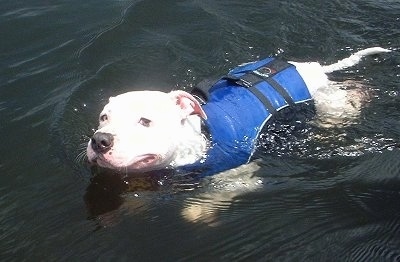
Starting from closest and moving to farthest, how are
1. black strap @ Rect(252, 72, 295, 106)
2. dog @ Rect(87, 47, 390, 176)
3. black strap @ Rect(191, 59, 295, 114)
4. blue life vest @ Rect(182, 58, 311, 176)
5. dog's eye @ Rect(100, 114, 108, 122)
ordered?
dog @ Rect(87, 47, 390, 176), dog's eye @ Rect(100, 114, 108, 122), blue life vest @ Rect(182, 58, 311, 176), black strap @ Rect(191, 59, 295, 114), black strap @ Rect(252, 72, 295, 106)

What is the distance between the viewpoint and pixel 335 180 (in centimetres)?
495

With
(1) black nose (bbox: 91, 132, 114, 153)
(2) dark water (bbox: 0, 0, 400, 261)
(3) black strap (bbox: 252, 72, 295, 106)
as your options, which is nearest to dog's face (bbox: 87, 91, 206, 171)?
(1) black nose (bbox: 91, 132, 114, 153)

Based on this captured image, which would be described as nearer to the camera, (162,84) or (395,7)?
(162,84)

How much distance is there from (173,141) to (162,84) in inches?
99.8

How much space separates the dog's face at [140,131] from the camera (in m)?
4.08

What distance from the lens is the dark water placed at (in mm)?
4254

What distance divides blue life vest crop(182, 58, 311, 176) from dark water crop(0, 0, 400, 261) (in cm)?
30

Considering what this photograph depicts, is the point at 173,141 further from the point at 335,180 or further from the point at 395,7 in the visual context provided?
the point at 395,7

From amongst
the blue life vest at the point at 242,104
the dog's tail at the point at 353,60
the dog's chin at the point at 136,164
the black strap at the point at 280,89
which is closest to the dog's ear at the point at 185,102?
the blue life vest at the point at 242,104

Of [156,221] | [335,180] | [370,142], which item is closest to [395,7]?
[370,142]

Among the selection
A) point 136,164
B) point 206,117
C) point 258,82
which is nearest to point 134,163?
point 136,164

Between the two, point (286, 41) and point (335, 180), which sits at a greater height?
point (286, 41)

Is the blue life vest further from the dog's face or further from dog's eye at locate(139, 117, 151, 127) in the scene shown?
dog's eye at locate(139, 117, 151, 127)

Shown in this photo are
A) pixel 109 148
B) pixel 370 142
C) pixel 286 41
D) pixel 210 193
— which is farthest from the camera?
pixel 286 41
